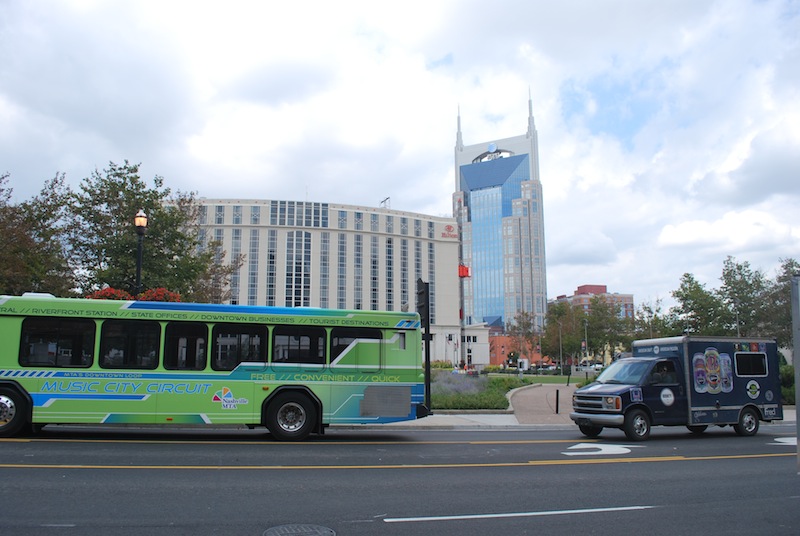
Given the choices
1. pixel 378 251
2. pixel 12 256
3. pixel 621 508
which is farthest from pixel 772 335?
pixel 378 251

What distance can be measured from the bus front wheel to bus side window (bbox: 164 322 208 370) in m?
1.80

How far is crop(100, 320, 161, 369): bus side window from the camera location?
41.8ft

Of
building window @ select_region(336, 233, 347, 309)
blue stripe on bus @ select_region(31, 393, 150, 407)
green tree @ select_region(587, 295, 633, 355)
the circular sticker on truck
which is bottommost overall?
the circular sticker on truck

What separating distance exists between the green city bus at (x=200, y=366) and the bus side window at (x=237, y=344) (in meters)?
0.02

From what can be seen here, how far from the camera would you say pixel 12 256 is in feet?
77.7

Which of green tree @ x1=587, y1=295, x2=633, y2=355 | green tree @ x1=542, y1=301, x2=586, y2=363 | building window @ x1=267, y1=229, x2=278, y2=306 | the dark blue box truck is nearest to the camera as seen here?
the dark blue box truck

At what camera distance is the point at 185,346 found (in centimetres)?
1302

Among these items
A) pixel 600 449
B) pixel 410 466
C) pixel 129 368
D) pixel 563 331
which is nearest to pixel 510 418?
pixel 600 449

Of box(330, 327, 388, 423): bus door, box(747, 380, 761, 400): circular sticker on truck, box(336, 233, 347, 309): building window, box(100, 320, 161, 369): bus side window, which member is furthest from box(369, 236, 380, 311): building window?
box(100, 320, 161, 369): bus side window

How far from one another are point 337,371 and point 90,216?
2055cm

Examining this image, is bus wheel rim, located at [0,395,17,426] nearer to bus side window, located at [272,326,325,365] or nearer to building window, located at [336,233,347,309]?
bus side window, located at [272,326,325,365]

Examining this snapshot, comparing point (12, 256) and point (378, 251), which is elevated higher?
point (378, 251)

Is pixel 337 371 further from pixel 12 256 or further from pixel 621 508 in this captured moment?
pixel 12 256

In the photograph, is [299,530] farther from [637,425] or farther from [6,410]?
[637,425]
